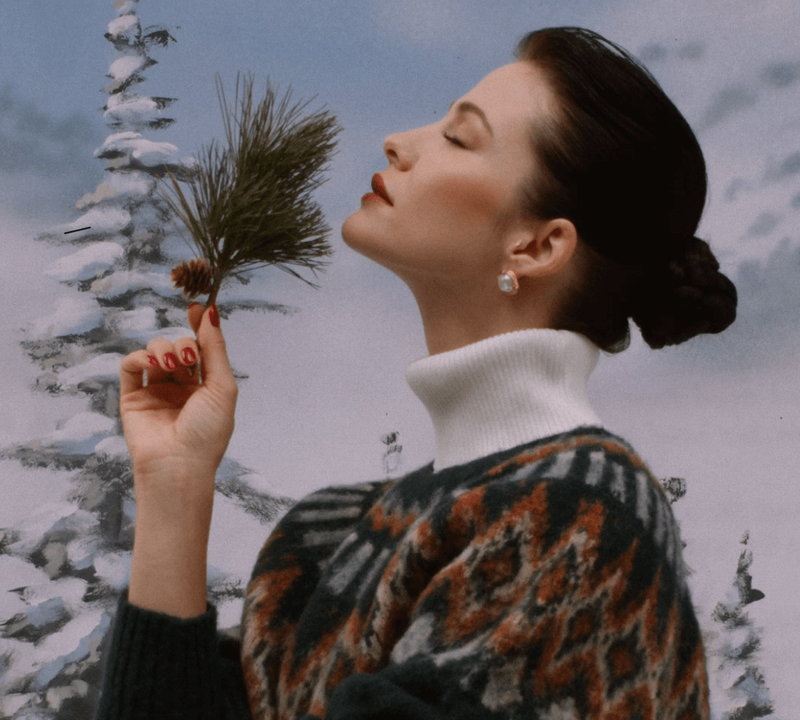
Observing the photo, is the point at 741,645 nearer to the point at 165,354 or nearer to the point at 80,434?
the point at 165,354

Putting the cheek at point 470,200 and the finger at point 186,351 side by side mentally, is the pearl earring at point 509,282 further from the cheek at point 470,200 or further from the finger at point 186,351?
the finger at point 186,351

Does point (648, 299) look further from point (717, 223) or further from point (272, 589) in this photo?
point (717, 223)

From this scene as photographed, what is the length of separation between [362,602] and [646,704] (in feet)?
0.92

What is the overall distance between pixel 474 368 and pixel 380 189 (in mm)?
234

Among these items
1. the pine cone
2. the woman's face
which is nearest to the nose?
the woman's face

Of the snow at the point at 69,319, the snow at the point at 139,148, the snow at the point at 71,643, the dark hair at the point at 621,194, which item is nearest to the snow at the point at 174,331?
the snow at the point at 69,319

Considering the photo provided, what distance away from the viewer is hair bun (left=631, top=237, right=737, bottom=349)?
1021 millimetres

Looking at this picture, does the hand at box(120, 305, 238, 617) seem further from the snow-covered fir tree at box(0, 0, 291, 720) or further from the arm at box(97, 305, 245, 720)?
the snow-covered fir tree at box(0, 0, 291, 720)

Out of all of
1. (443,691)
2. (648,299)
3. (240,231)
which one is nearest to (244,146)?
(240,231)

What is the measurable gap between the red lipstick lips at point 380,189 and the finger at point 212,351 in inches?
8.8

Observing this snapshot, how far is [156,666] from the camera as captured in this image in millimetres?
956

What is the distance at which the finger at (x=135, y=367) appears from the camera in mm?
1011

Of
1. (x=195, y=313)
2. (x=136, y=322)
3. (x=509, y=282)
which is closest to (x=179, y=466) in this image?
(x=195, y=313)

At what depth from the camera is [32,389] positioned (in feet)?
5.56
